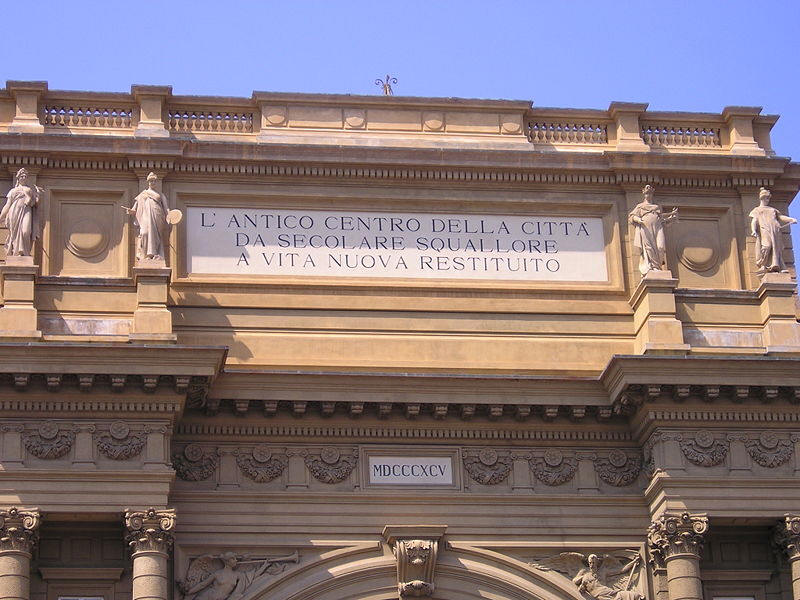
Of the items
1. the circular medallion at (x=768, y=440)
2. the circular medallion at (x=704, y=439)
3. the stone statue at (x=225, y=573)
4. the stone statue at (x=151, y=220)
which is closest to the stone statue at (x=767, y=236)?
the circular medallion at (x=768, y=440)

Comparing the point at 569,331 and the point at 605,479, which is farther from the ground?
the point at 569,331

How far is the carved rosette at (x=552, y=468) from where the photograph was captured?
1079 inches

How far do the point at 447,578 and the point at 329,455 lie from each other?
2320 millimetres

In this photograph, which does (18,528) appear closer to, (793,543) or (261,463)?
(261,463)

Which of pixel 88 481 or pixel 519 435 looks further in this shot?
pixel 519 435

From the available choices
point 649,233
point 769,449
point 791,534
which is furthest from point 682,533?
point 649,233

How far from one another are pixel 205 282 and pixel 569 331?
524 centimetres

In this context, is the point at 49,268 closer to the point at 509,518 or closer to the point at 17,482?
the point at 17,482

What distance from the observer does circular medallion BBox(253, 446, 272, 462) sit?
2692cm

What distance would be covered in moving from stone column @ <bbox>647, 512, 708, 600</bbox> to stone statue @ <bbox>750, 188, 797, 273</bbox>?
160 inches

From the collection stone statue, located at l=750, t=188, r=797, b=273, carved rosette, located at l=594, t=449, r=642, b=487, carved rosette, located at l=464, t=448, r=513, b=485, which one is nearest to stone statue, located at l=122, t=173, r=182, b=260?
carved rosette, located at l=464, t=448, r=513, b=485

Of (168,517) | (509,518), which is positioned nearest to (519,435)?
(509,518)

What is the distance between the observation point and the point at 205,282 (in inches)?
1095

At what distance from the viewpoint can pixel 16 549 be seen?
25.2 metres
